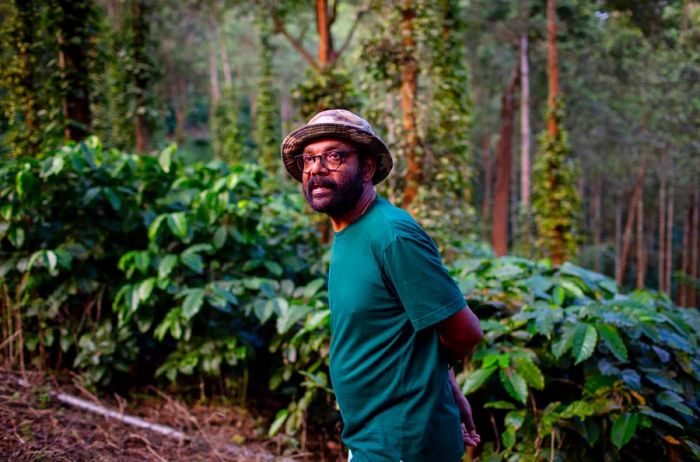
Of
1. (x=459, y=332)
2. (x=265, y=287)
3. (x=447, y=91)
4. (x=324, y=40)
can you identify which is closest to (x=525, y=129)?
(x=324, y=40)

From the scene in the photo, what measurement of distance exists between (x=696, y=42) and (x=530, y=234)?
25.2ft

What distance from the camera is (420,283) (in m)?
1.48

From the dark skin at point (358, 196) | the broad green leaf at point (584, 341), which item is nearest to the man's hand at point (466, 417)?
the dark skin at point (358, 196)

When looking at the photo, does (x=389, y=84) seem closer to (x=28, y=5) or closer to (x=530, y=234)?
(x=28, y=5)

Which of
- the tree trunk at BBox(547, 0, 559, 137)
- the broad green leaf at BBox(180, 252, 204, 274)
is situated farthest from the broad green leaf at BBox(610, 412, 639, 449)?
the tree trunk at BBox(547, 0, 559, 137)

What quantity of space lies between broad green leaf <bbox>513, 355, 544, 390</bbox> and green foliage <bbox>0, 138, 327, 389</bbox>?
1198mm

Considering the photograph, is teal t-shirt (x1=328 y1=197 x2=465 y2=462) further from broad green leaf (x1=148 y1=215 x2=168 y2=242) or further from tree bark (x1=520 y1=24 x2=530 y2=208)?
tree bark (x1=520 y1=24 x2=530 y2=208)

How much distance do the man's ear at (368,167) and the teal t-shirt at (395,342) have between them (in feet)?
0.45

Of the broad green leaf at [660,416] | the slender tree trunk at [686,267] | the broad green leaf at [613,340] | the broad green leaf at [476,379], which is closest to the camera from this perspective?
the broad green leaf at [660,416]

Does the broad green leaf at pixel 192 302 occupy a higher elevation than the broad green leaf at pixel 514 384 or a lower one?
higher

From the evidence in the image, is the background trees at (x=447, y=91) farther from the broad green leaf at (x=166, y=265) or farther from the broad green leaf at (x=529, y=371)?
the broad green leaf at (x=529, y=371)

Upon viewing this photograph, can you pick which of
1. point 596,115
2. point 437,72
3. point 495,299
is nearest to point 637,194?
point 596,115

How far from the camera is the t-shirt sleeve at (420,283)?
4.87 ft

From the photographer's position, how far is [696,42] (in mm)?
15258
